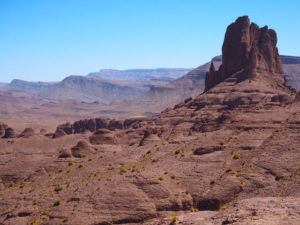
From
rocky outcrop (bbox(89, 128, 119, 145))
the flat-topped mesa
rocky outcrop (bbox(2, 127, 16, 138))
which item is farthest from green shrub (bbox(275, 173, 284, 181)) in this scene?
rocky outcrop (bbox(2, 127, 16, 138))

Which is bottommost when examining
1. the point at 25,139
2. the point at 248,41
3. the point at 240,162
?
the point at 25,139

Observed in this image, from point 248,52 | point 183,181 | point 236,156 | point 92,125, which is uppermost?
point 248,52

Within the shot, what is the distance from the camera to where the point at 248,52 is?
100188mm

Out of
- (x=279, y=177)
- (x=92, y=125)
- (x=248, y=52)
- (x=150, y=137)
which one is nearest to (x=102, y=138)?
(x=150, y=137)

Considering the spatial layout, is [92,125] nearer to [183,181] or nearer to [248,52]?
[248,52]

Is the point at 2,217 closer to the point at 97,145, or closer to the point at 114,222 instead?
the point at 114,222

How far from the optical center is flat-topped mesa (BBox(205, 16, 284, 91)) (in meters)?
99.2

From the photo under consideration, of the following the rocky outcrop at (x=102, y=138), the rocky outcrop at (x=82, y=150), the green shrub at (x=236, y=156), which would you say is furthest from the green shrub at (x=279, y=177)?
the rocky outcrop at (x=102, y=138)

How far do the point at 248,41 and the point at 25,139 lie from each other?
205 ft

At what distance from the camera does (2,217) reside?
37.9 m

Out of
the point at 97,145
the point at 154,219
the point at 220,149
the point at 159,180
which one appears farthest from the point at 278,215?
the point at 97,145

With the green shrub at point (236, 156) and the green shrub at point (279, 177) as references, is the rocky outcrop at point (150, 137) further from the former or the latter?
the green shrub at point (279, 177)

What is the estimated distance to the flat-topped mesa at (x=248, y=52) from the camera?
99.2 meters

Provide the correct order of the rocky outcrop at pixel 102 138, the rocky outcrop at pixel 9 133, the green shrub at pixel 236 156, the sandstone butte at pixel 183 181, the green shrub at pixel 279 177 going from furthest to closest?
the rocky outcrop at pixel 9 133 → the rocky outcrop at pixel 102 138 → the green shrub at pixel 236 156 → the green shrub at pixel 279 177 → the sandstone butte at pixel 183 181
